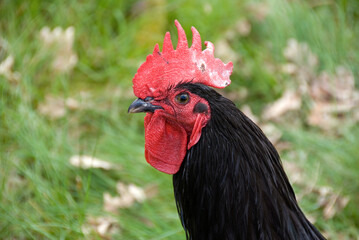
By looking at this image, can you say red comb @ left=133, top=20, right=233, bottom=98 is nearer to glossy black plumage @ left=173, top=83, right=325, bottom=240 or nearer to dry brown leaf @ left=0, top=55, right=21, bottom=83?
glossy black plumage @ left=173, top=83, right=325, bottom=240

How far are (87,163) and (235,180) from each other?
4.89 ft

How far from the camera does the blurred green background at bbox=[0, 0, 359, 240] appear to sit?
112 inches

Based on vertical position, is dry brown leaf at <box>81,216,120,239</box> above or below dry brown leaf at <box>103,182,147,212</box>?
below

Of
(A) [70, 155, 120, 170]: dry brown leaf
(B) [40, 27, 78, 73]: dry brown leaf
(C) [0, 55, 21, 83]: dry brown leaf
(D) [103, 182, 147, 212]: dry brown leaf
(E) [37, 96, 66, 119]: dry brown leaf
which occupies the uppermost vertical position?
(B) [40, 27, 78, 73]: dry brown leaf

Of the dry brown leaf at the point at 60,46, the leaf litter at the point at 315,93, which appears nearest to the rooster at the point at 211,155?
the leaf litter at the point at 315,93

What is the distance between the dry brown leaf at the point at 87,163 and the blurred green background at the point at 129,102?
29mm

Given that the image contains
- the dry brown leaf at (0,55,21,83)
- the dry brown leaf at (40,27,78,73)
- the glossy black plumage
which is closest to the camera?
the glossy black plumage

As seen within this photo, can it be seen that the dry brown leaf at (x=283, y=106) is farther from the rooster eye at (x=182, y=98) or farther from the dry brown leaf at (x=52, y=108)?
the rooster eye at (x=182, y=98)

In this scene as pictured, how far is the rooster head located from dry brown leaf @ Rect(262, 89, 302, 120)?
72.6 inches

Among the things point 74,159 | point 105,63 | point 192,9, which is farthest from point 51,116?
point 192,9

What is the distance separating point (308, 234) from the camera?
6.44 ft

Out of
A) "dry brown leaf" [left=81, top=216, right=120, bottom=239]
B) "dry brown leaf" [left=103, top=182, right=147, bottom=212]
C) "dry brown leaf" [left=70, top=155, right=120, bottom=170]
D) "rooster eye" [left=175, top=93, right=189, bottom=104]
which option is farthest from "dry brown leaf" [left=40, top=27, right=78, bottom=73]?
"rooster eye" [left=175, top=93, right=189, bottom=104]

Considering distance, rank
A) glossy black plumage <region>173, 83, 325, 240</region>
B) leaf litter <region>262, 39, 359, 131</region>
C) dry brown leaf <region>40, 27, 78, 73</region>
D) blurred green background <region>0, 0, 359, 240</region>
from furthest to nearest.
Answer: dry brown leaf <region>40, 27, 78, 73</region> → leaf litter <region>262, 39, 359, 131</region> → blurred green background <region>0, 0, 359, 240</region> → glossy black plumage <region>173, 83, 325, 240</region>

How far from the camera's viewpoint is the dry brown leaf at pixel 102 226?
104 inches
